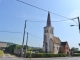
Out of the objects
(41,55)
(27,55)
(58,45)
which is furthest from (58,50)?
(27,55)

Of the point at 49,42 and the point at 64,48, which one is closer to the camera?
the point at 49,42

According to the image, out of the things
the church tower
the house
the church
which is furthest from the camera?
the house

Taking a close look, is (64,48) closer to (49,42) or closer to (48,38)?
(49,42)

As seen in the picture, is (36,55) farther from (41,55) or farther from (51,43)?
(51,43)

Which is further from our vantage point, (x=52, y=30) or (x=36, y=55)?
(x=52, y=30)

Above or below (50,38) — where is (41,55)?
below

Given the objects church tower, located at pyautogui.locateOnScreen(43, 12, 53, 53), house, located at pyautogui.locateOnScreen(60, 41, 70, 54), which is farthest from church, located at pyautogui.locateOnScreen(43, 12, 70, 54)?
→ house, located at pyautogui.locateOnScreen(60, 41, 70, 54)

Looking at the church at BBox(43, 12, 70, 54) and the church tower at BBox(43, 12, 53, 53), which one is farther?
the church tower at BBox(43, 12, 53, 53)

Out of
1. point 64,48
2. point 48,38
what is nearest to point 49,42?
point 48,38

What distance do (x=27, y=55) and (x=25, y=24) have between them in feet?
27.5

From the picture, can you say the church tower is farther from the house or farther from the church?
the house

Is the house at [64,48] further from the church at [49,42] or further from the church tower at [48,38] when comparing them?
the church tower at [48,38]

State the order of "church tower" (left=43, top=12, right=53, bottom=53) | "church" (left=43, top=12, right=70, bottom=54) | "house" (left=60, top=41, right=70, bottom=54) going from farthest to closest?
1. "house" (left=60, top=41, right=70, bottom=54)
2. "church tower" (left=43, top=12, right=53, bottom=53)
3. "church" (left=43, top=12, right=70, bottom=54)

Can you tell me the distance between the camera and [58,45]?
218 feet
